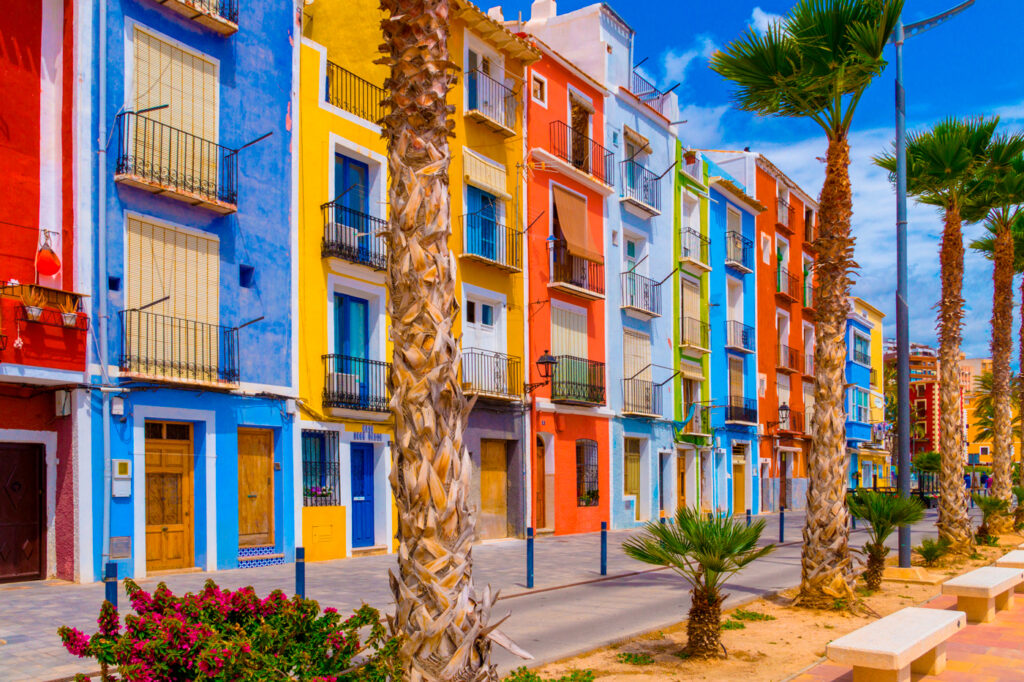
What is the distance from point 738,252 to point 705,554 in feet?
108

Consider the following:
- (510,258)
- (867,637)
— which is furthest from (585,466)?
(867,637)

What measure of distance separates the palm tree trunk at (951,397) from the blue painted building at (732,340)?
15637 mm

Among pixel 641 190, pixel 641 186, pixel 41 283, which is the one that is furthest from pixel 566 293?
pixel 41 283

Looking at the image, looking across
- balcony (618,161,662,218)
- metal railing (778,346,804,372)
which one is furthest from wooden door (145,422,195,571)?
metal railing (778,346,804,372)

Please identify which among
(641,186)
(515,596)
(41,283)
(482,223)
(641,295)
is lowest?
(515,596)

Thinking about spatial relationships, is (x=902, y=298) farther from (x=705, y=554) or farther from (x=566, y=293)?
(x=566, y=293)

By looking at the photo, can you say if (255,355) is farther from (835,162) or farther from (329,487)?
(835,162)

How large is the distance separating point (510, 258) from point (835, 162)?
12975mm

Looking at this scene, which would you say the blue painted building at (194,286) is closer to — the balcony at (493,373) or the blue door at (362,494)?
the blue door at (362,494)

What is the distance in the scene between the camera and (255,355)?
1828 centimetres

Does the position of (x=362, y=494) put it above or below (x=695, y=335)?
below

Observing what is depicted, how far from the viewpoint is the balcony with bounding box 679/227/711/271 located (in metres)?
35.6

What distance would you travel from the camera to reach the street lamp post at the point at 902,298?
15.6 m

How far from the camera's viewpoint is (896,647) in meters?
7.15
